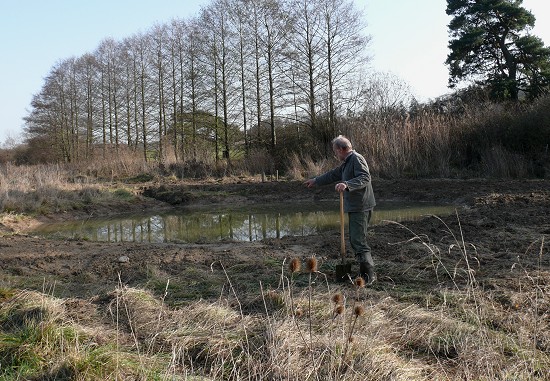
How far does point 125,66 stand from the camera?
117 ft

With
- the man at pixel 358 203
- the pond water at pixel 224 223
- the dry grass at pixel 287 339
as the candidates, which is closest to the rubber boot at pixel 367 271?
the man at pixel 358 203

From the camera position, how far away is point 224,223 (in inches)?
576

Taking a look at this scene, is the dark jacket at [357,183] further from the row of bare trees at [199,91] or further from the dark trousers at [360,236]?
the row of bare trees at [199,91]

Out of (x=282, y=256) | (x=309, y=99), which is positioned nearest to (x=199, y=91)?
(x=309, y=99)

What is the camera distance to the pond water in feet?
40.9

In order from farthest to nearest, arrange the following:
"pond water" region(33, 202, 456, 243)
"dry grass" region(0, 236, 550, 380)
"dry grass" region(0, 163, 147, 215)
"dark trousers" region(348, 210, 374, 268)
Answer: "dry grass" region(0, 163, 147, 215) → "pond water" region(33, 202, 456, 243) → "dark trousers" region(348, 210, 374, 268) → "dry grass" region(0, 236, 550, 380)

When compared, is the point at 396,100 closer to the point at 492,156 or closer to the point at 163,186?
the point at 492,156

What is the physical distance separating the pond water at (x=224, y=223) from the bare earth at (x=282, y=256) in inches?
73.6

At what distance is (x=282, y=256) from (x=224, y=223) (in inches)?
277

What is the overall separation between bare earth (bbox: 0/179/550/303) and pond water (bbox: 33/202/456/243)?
6.13ft

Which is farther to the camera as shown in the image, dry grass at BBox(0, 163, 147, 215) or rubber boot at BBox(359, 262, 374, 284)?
dry grass at BBox(0, 163, 147, 215)

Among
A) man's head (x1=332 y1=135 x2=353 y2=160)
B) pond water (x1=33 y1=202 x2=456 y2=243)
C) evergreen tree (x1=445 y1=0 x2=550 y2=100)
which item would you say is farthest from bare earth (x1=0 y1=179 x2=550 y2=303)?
evergreen tree (x1=445 y1=0 x2=550 y2=100)

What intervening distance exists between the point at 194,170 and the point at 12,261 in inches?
757

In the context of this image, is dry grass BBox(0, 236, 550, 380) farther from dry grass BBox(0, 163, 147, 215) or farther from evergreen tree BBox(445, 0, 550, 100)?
evergreen tree BBox(445, 0, 550, 100)
